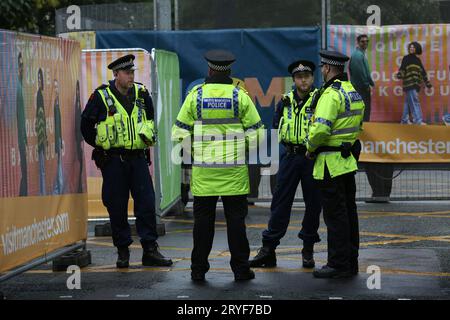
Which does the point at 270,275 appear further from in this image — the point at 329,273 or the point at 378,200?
the point at 378,200

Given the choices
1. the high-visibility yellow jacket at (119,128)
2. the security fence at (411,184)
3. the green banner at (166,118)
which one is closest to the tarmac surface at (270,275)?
the green banner at (166,118)

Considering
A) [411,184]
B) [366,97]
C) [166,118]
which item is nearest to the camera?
[166,118]

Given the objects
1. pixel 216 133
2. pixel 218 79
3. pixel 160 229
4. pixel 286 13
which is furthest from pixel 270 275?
pixel 286 13

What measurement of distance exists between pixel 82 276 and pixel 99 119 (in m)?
1.44

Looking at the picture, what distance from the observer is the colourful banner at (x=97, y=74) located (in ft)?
42.0

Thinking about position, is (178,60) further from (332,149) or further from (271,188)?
(332,149)

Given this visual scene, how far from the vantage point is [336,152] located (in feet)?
31.0

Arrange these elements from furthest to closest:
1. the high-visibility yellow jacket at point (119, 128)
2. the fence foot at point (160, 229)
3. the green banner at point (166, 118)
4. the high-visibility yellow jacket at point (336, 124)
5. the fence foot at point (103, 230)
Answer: the green banner at point (166, 118)
the fence foot at point (103, 230)
the fence foot at point (160, 229)
the high-visibility yellow jacket at point (119, 128)
the high-visibility yellow jacket at point (336, 124)

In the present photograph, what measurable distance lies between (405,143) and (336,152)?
258 inches

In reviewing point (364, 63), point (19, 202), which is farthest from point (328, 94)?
point (364, 63)

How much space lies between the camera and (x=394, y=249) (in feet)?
36.8

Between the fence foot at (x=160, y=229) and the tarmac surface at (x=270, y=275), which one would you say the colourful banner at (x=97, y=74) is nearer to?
the tarmac surface at (x=270, y=275)

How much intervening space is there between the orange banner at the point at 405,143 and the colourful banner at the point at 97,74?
4.15 metres

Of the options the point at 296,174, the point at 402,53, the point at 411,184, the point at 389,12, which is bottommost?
the point at 411,184
